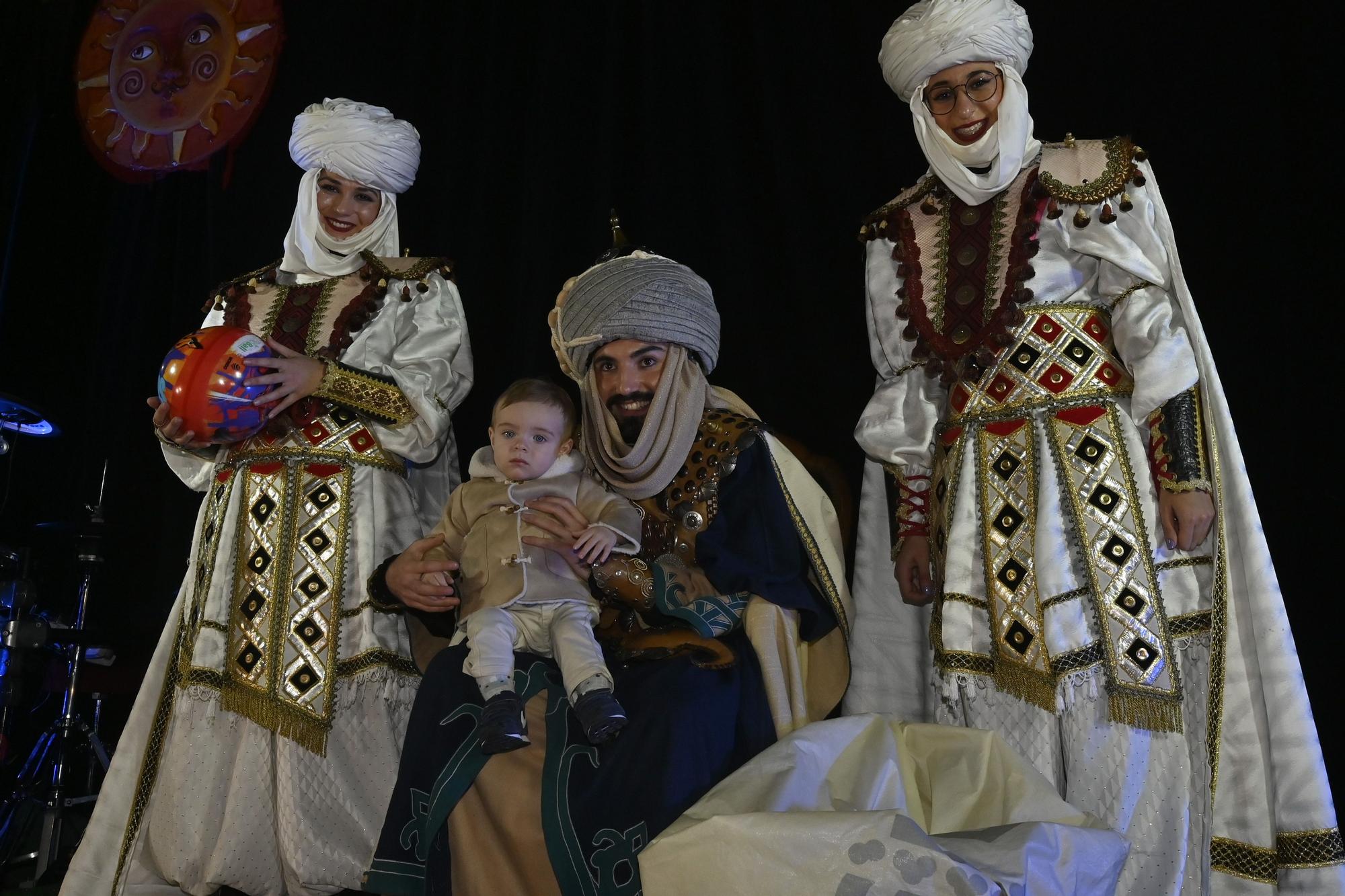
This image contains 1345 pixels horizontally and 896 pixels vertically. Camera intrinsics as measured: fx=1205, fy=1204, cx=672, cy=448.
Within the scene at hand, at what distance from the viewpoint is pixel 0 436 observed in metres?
4.61

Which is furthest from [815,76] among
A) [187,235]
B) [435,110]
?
[187,235]

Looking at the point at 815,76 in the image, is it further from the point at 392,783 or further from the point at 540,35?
the point at 392,783

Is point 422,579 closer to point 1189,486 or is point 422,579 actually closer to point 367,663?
point 367,663

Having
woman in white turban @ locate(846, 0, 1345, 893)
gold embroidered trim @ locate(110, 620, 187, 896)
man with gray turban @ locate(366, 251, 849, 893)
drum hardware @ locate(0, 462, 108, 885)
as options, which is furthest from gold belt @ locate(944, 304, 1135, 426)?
drum hardware @ locate(0, 462, 108, 885)

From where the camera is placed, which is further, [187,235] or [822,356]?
[187,235]

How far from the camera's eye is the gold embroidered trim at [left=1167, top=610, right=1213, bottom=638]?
93.3 inches

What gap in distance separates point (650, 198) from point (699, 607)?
66.4 inches

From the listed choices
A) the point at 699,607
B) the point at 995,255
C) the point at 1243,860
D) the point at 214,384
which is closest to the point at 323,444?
the point at 214,384

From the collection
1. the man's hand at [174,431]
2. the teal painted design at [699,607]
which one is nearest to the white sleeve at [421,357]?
the man's hand at [174,431]

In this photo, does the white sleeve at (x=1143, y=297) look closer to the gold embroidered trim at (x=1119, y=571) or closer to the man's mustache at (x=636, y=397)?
the gold embroidered trim at (x=1119, y=571)

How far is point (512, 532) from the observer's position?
2.52 m

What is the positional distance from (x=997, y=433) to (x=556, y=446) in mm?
944

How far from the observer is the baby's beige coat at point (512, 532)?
2465 millimetres

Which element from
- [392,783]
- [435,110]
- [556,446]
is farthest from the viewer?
[435,110]
